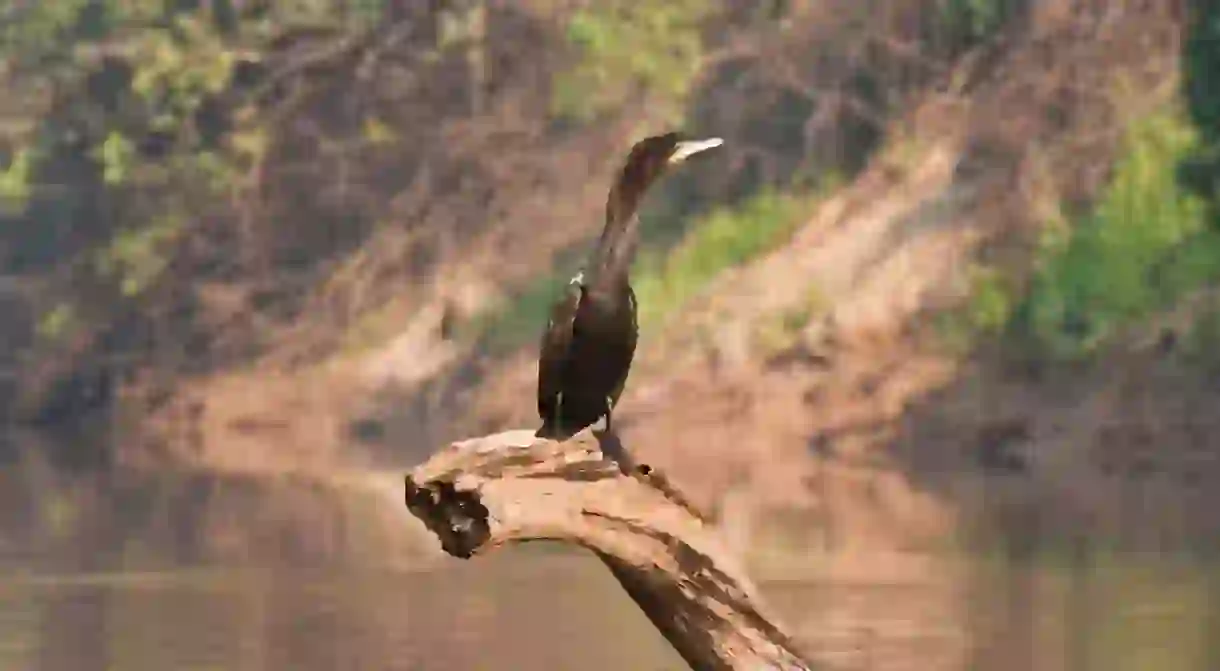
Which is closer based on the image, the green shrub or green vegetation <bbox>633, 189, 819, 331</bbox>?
the green shrub

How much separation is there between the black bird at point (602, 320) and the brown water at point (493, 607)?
128cm

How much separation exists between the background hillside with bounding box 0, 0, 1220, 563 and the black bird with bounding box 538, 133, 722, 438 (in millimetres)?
4633

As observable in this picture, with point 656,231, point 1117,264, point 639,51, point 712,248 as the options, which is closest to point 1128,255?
point 1117,264

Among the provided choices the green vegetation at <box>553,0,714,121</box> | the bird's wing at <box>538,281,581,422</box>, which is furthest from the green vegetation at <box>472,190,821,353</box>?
the bird's wing at <box>538,281,581,422</box>

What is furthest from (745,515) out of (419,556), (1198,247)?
(1198,247)

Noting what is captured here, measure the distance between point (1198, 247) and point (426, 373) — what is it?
3913 millimetres

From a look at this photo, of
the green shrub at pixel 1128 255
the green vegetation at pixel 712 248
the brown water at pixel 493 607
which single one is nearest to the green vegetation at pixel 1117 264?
the green shrub at pixel 1128 255

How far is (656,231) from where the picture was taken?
10.8 meters

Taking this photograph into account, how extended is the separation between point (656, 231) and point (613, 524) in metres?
8.40

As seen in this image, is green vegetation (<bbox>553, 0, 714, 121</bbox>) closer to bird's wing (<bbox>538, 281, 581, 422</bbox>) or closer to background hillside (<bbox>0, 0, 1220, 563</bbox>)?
background hillside (<bbox>0, 0, 1220, 563</bbox>)

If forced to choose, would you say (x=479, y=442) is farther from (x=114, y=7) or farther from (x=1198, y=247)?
(x=114, y=7)

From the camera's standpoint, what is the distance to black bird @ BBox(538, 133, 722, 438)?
2443 mm

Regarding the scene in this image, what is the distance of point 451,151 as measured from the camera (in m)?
12.0

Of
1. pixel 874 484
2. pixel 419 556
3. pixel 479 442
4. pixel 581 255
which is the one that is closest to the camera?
pixel 479 442
